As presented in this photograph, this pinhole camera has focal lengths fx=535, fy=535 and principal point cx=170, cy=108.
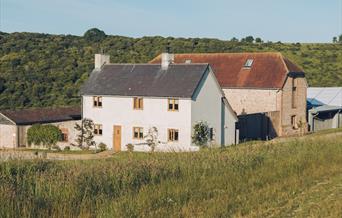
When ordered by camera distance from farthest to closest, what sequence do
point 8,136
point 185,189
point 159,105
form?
point 8,136 < point 159,105 < point 185,189

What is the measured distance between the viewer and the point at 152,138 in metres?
36.8

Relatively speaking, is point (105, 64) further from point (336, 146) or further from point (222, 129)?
point (336, 146)

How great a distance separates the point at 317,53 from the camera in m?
91.4

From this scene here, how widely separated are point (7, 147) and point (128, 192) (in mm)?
30678

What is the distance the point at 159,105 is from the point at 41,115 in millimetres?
11800

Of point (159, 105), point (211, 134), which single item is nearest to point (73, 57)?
point (159, 105)

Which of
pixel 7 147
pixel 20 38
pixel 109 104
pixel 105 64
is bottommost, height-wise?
pixel 7 147

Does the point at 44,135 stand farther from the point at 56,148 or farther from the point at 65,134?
the point at 65,134

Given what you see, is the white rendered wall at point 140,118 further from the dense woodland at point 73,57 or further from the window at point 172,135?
the dense woodland at point 73,57

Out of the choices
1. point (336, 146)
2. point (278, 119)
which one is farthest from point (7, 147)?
point (336, 146)

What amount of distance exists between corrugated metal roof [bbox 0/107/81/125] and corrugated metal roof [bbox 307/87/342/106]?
75.2 ft

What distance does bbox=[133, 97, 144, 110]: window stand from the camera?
3750 centimetres

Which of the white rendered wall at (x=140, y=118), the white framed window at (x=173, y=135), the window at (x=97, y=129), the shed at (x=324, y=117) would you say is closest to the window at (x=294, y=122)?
the shed at (x=324, y=117)

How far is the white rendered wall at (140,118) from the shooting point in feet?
117
